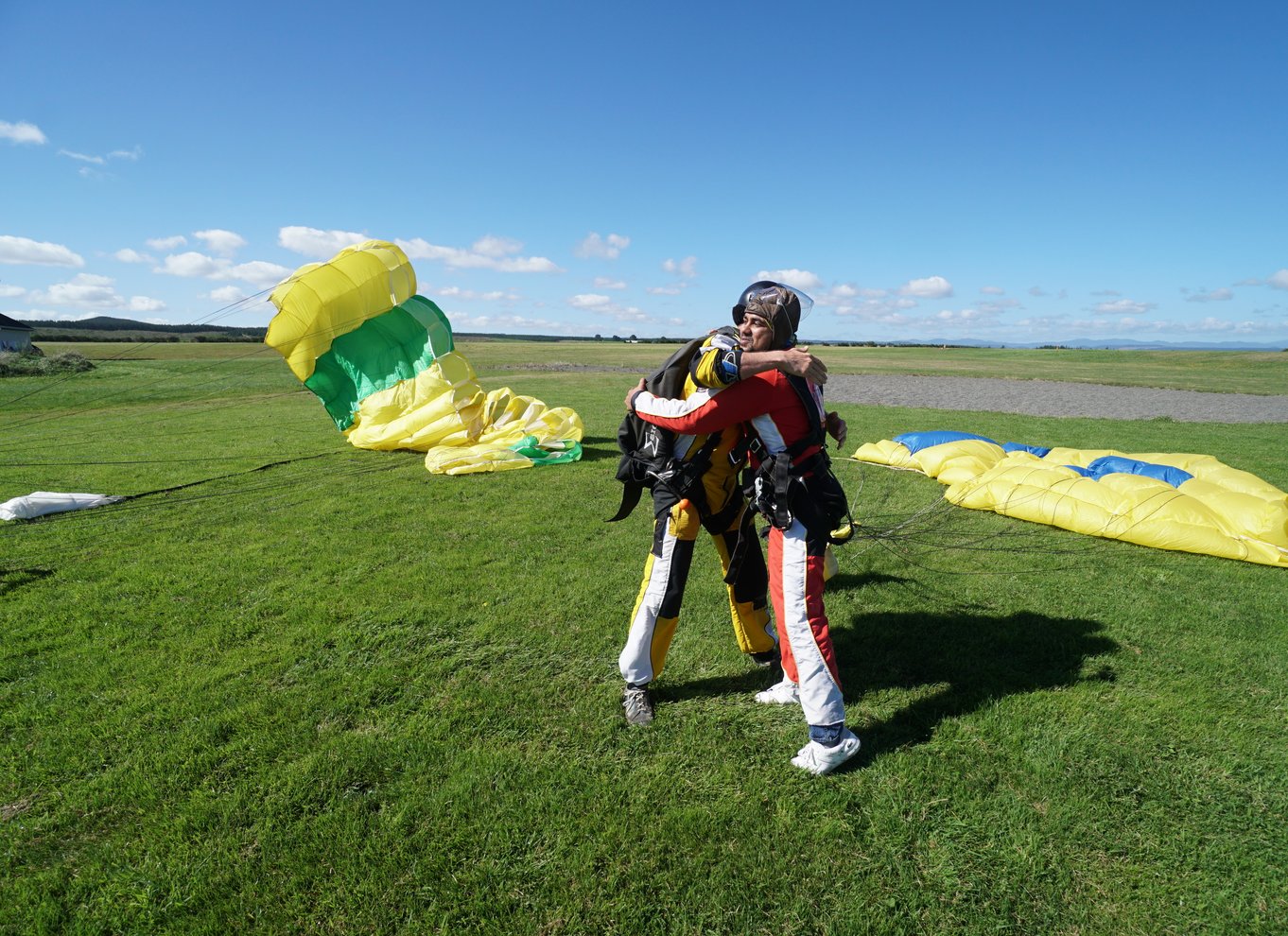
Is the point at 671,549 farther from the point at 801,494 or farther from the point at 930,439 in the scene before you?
the point at 930,439

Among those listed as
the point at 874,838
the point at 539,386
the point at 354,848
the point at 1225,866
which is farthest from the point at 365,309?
the point at 539,386

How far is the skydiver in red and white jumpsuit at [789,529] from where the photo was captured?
11.2 ft

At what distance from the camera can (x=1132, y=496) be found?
24.4ft

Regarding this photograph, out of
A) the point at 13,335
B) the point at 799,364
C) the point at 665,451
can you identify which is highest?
the point at 13,335

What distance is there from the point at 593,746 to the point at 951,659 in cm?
266

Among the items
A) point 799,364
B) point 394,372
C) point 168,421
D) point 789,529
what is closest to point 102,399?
point 168,421

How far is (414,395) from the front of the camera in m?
12.0

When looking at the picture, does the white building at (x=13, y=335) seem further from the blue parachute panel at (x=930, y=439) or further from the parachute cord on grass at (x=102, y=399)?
the blue parachute panel at (x=930, y=439)

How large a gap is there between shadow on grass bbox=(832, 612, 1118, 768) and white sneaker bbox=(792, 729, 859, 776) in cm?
18

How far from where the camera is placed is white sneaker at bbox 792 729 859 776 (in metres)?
3.41

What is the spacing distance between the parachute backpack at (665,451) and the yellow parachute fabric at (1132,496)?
589cm

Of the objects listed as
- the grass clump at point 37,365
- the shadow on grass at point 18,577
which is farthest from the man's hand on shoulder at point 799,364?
the grass clump at point 37,365

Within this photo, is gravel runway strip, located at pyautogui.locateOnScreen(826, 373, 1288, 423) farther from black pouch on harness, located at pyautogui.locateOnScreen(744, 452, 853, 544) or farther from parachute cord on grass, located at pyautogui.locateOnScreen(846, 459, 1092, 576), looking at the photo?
black pouch on harness, located at pyautogui.locateOnScreen(744, 452, 853, 544)

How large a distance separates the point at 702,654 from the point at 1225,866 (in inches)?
112
